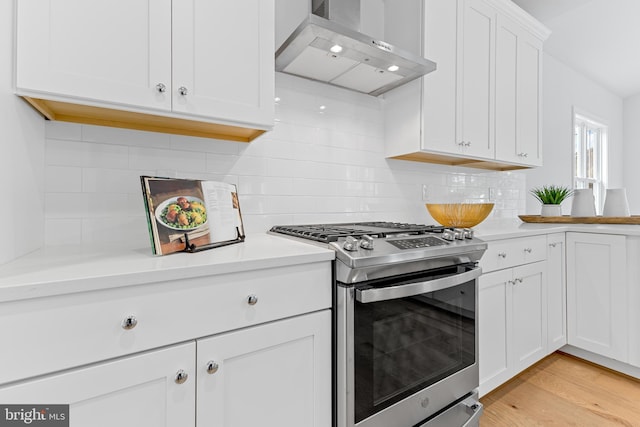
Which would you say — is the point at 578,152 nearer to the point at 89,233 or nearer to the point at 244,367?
the point at 244,367

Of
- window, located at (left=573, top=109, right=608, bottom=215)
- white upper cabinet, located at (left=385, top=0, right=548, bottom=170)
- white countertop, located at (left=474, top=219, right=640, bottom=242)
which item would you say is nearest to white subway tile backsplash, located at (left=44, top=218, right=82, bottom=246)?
white upper cabinet, located at (left=385, top=0, right=548, bottom=170)

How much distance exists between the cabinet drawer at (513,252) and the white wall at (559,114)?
1257 mm

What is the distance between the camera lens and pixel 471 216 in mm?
1846

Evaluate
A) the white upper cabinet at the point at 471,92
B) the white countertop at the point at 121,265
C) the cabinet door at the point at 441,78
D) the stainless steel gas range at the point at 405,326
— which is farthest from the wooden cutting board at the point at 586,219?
the white countertop at the point at 121,265

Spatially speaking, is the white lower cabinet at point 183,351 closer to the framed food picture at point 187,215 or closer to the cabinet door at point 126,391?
the cabinet door at point 126,391

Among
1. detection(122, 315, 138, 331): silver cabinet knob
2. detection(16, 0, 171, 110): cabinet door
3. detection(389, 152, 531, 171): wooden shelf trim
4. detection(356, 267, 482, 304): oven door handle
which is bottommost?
detection(356, 267, 482, 304): oven door handle

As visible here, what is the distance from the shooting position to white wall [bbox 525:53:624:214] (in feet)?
11.1

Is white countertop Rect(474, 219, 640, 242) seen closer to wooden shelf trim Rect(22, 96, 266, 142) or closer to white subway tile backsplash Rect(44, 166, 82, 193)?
wooden shelf trim Rect(22, 96, 266, 142)

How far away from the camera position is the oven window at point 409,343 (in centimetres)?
111

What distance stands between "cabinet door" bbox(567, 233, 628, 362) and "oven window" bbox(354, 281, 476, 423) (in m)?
1.43

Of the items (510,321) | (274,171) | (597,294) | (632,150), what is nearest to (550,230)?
(597,294)

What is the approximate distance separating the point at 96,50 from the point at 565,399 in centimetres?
292

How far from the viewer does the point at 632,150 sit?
4.78 m

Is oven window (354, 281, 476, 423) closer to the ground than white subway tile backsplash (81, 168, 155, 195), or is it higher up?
closer to the ground
